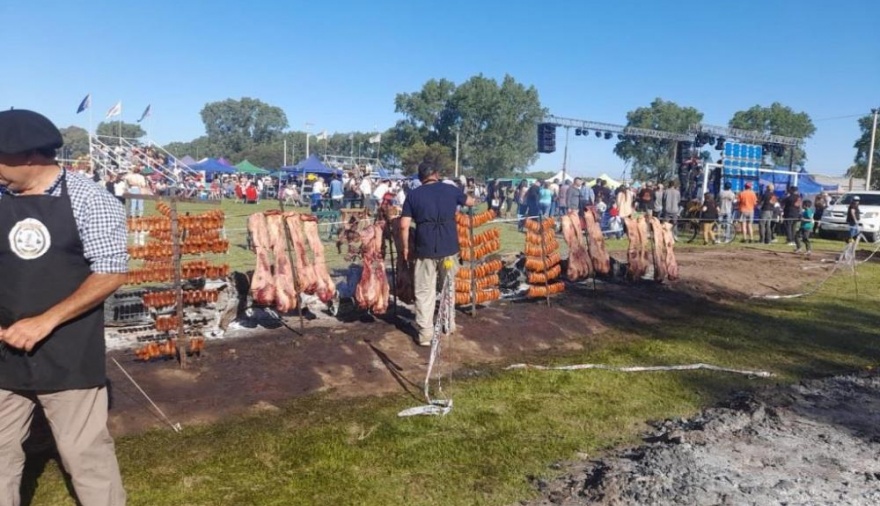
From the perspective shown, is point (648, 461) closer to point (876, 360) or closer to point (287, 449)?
point (287, 449)

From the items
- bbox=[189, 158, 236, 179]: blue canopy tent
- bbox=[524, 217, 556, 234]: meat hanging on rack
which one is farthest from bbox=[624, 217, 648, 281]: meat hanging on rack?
bbox=[189, 158, 236, 179]: blue canopy tent

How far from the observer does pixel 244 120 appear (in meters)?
152

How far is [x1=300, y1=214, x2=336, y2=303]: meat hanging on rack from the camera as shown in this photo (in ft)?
24.7

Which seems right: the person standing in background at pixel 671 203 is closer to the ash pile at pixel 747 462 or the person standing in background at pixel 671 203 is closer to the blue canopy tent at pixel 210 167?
the ash pile at pixel 747 462

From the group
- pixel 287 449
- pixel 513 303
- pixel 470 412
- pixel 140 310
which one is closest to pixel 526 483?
pixel 470 412

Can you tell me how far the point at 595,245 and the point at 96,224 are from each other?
29.9ft

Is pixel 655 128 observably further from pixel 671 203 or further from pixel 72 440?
pixel 72 440

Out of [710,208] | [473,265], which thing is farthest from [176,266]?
[710,208]

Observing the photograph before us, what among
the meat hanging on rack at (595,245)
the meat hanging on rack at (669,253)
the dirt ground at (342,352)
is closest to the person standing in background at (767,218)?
the meat hanging on rack at (669,253)

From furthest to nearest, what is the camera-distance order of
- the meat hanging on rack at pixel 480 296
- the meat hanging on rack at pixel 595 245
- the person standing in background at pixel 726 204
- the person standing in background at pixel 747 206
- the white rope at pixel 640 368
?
the person standing in background at pixel 726 204, the person standing in background at pixel 747 206, the meat hanging on rack at pixel 595 245, the meat hanging on rack at pixel 480 296, the white rope at pixel 640 368

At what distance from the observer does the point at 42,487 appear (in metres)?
4.03

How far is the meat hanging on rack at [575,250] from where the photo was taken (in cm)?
1054

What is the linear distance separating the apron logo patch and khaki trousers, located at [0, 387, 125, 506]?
68cm

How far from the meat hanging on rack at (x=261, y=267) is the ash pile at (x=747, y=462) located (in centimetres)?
405
